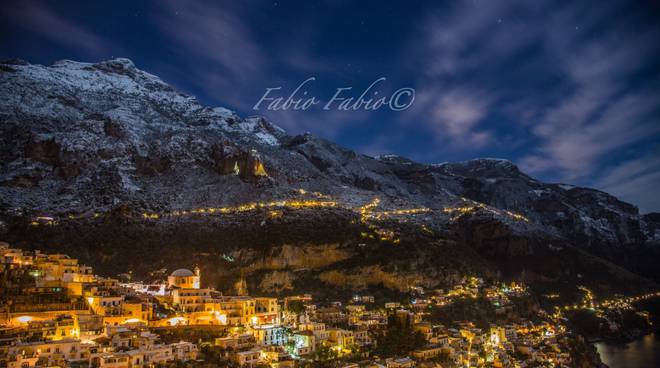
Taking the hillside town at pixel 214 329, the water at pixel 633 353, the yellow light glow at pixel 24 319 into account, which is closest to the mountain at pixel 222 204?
the hillside town at pixel 214 329

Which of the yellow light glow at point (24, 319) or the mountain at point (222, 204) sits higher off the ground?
the mountain at point (222, 204)

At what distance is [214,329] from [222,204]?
5637 centimetres

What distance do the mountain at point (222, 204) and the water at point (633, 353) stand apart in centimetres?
2049

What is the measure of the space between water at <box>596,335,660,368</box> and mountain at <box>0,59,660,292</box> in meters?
20.5

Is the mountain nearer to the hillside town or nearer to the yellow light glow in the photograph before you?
the hillside town

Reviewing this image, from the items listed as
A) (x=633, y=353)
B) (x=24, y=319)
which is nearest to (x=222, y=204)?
(x=24, y=319)

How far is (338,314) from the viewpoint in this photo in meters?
54.6

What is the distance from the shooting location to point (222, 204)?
96125mm

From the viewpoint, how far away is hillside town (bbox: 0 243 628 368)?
3331 centimetres

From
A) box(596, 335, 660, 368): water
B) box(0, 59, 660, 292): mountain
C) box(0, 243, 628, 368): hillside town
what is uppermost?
box(0, 59, 660, 292): mountain

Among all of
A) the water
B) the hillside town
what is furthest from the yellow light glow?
the water

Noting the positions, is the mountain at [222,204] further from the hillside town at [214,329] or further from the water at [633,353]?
the water at [633,353]

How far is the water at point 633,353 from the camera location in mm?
70562

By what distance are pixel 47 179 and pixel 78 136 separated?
38.7 feet
